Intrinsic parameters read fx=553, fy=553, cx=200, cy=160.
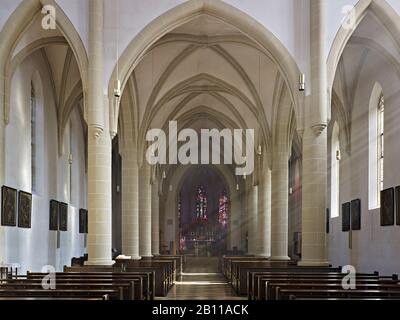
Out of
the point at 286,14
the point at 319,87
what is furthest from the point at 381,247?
the point at 286,14

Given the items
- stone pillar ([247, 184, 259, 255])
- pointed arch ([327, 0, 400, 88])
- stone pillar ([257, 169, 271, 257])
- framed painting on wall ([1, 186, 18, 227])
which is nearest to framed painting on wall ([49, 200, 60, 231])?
framed painting on wall ([1, 186, 18, 227])

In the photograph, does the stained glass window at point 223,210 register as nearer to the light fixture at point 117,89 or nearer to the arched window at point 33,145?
the arched window at point 33,145

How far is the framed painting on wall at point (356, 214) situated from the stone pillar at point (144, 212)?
32.0ft

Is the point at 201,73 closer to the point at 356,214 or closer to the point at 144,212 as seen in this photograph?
the point at 144,212

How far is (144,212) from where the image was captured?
2695 centimetres

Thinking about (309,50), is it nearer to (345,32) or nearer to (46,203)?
(345,32)

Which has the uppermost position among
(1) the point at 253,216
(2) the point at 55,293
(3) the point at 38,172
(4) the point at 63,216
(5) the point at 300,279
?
(3) the point at 38,172

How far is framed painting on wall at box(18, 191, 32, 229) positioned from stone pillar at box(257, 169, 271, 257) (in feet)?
42.4

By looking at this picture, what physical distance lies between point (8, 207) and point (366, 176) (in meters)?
12.8

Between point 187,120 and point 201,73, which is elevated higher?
point 201,73

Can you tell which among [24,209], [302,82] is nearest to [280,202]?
[302,82]

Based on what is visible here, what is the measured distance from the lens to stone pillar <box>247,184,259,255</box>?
3372cm

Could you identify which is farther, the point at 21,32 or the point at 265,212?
the point at 265,212

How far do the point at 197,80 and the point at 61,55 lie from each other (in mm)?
6178
